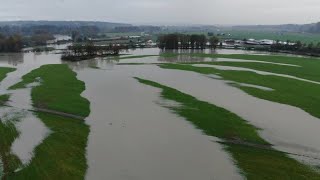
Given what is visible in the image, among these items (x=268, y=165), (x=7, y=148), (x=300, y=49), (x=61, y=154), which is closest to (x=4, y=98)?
(x=7, y=148)

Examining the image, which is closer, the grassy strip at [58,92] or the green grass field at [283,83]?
the grassy strip at [58,92]

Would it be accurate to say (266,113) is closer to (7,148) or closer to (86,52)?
(7,148)

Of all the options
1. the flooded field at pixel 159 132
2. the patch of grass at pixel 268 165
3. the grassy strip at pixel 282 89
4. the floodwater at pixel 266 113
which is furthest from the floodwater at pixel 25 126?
the grassy strip at pixel 282 89

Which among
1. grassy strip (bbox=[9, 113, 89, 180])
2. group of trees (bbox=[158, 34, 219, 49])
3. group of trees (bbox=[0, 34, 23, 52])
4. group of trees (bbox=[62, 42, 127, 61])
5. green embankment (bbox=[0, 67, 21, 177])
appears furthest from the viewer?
group of trees (bbox=[158, 34, 219, 49])

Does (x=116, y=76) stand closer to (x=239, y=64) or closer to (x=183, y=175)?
(x=239, y=64)

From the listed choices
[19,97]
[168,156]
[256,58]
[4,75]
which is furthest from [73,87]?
[256,58]

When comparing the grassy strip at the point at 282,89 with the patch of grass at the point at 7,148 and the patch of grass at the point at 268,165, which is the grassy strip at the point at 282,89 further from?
the patch of grass at the point at 7,148

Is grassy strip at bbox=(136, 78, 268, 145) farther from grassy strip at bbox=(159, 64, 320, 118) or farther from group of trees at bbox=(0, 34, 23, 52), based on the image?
group of trees at bbox=(0, 34, 23, 52)

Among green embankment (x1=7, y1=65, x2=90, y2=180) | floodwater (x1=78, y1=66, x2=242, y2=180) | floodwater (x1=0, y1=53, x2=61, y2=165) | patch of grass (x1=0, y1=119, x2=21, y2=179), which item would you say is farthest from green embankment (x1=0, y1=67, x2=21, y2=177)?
floodwater (x1=78, y1=66, x2=242, y2=180)
